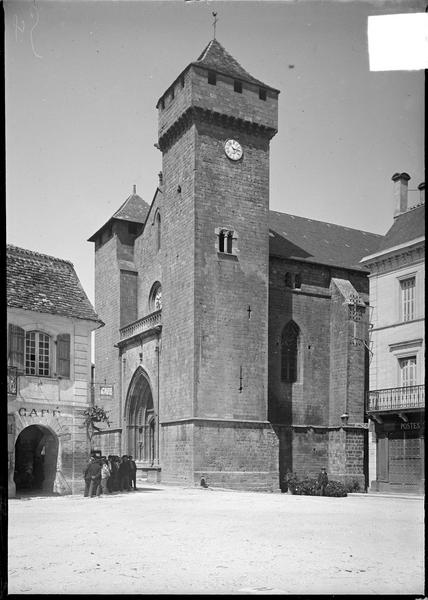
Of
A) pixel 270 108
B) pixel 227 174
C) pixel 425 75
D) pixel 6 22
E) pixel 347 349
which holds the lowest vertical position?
pixel 347 349

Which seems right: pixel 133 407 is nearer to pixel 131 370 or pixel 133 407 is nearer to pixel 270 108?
pixel 131 370

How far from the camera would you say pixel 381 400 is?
25.1 m

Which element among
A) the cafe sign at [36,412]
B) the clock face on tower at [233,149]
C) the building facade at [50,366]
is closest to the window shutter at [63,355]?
the building facade at [50,366]

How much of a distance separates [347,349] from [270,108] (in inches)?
465

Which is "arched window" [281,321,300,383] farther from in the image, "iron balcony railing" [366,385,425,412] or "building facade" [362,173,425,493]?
"iron balcony railing" [366,385,425,412]

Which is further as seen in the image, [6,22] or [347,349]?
[347,349]

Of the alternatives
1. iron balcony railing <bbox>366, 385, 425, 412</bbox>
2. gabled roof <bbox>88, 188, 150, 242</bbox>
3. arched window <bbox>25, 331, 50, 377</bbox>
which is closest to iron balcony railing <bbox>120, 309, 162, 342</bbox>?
gabled roof <bbox>88, 188, 150, 242</bbox>

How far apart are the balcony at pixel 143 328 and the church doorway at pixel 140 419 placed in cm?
195

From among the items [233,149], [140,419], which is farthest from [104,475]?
[233,149]

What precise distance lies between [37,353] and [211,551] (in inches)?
387

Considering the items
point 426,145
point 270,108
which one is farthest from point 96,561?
point 270,108

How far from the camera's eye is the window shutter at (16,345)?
1866 cm

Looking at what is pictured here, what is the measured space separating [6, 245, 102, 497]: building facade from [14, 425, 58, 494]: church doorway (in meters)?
0.04

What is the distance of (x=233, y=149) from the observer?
105 ft
